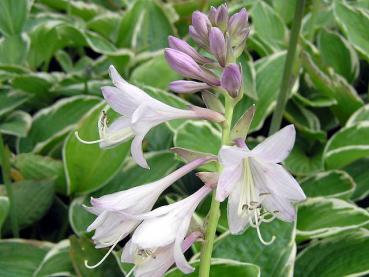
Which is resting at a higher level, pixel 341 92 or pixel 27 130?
pixel 341 92

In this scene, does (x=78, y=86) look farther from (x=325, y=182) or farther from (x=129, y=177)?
(x=325, y=182)

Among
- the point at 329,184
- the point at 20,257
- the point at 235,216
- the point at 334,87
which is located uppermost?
the point at 235,216

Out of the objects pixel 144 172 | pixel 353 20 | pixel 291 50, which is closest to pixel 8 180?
pixel 144 172

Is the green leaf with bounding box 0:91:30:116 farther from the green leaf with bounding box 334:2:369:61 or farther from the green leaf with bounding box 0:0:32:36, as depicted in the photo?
the green leaf with bounding box 334:2:369:61

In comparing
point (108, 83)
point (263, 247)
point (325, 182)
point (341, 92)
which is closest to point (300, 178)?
point (325, 182)

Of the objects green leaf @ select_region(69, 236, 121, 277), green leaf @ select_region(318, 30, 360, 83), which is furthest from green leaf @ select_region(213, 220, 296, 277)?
green leaf @ select_region(318, 30, 360, 83)

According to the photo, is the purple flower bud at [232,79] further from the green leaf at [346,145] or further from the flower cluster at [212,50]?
the green leaf at [346,145]

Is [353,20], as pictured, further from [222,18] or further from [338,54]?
[222,18]
